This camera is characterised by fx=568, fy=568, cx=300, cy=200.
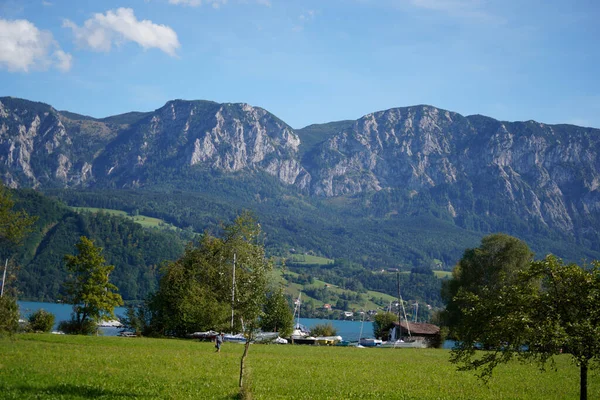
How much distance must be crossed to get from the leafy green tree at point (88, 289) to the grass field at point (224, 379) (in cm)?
2656

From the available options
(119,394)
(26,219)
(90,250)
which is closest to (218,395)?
(119,394)

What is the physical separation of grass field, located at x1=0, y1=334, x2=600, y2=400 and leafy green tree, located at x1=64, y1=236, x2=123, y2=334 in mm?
26563

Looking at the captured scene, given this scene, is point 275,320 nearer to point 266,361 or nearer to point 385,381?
point 266,361

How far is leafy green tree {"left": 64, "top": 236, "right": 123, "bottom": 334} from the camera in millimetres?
65625

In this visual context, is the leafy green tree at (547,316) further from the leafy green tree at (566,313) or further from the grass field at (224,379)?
the grass field at (224,379)

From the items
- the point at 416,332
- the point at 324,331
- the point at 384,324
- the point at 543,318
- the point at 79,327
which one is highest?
the point at 543,318

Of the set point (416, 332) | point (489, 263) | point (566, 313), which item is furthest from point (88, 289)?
point (416, 332)

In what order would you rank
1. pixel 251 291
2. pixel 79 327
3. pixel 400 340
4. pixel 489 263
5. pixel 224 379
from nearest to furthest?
pixel 251 291, pixel 224 379, pixel 79 327, pixel 489 263, pixel 400 340

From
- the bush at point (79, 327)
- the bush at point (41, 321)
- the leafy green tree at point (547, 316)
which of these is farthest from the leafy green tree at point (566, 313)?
the bush at point (41, 321)

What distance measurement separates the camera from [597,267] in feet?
60.7

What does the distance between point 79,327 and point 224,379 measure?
148 ft

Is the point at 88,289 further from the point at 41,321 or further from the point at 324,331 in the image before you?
the point at 324,331

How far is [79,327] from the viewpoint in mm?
66500

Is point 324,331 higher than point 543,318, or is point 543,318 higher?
point 543,318
